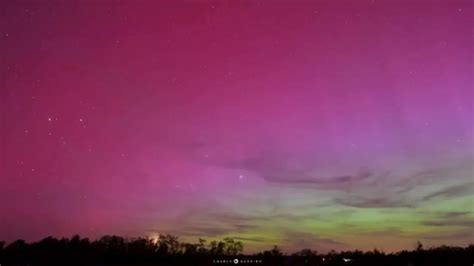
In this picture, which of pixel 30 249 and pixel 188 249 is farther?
pixel 188 249

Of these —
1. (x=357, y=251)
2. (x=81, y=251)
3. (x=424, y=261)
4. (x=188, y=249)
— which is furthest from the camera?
(x=188, y=249)

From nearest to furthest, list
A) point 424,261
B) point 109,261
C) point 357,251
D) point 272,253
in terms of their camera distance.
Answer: point 424,261, point 109,261, point 357,251, point 272,253

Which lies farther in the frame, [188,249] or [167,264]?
[188,249]

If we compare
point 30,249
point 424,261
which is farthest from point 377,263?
point 30,249

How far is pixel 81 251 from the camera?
316ft

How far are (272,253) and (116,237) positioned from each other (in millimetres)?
37156

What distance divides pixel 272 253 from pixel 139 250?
3041 cm

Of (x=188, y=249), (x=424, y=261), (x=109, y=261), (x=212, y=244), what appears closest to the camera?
(x=424, y=261)

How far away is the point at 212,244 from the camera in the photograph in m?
158

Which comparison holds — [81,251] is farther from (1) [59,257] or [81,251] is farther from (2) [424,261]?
(2) [424,261]

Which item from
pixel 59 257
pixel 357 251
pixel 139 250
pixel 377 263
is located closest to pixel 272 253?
pixel 357 251

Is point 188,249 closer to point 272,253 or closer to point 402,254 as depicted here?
point 272,253

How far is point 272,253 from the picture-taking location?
126625 mm

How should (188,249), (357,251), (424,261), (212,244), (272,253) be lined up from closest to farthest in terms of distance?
(424,261)
(357,251)
(272,253)
(188,249)
(212,244)
